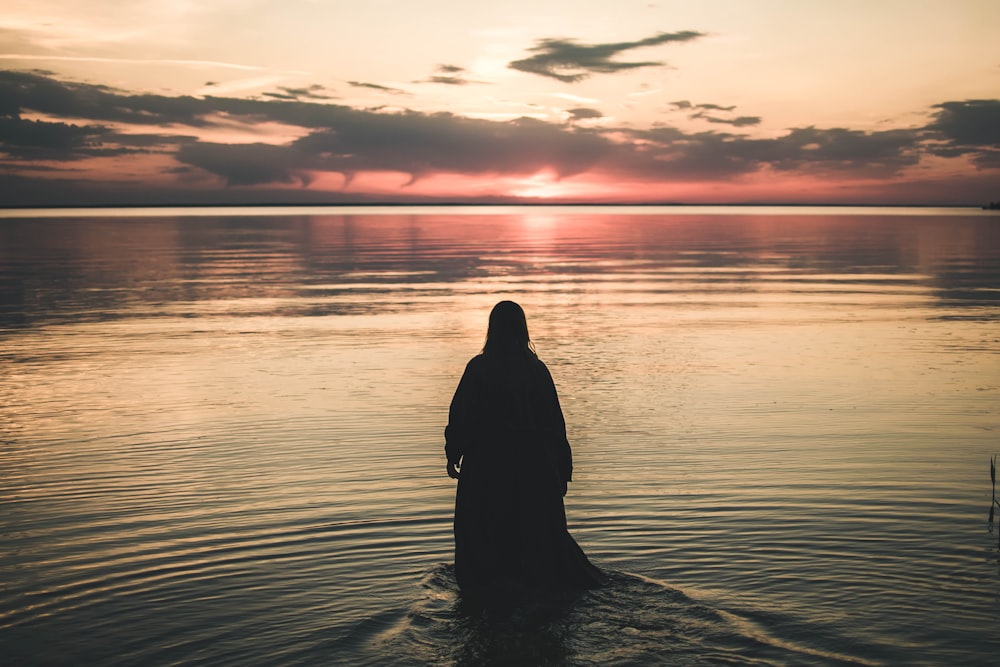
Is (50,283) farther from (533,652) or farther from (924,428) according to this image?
(533,652)

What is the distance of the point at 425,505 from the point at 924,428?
6.49m

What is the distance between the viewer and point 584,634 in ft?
19.7

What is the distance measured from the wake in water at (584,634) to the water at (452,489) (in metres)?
0.02

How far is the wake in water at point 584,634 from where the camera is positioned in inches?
224

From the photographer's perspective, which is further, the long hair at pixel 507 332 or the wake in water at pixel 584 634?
the long hair at pixel 507 332

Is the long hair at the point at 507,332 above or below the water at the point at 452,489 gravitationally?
above

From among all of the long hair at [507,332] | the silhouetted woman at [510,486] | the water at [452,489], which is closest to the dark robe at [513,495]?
the silhouetted woman at [510,486]

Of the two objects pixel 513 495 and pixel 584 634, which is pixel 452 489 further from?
pixel 584 634

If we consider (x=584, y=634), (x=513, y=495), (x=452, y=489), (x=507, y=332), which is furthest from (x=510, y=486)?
(x=452, y=489)

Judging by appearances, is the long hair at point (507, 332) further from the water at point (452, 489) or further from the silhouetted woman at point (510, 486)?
the water at point (452, 489)

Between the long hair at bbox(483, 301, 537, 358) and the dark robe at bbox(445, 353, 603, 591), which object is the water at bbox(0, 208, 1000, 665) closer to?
the dark robe at bbox(445, 353, 603, 591)

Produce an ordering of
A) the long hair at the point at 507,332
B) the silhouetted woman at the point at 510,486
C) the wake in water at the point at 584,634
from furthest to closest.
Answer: the silhouetted woman at the point at 510,486 → the long hair at the point at 507,332 → the wake in water at the point at 584,634

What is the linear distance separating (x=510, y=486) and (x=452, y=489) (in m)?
2.94

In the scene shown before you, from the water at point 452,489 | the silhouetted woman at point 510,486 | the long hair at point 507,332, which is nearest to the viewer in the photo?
the water at point 452,489
